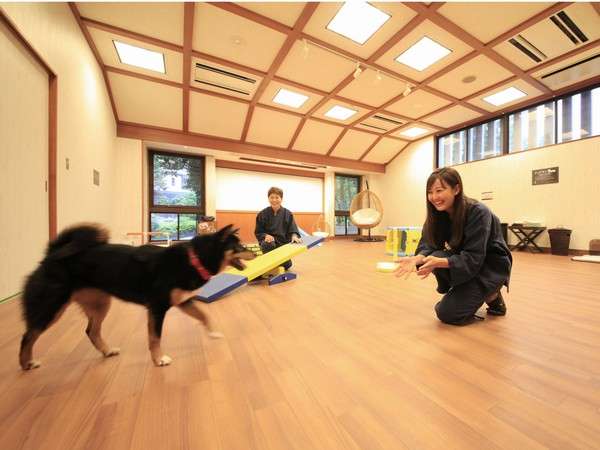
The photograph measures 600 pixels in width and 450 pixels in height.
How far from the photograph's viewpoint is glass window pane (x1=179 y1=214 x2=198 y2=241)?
7.33 metres

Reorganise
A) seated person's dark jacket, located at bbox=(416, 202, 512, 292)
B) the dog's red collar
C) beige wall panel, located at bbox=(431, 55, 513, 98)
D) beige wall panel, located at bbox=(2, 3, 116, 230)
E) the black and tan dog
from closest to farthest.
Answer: the black and tan dog
the dog's red collar
seated person's dark jacket, located at bbox=(416, 202, 512, 292)
beige wall panel, located at bbox=(2, 3, 116, 230)
beige wall panel, located at bbox=(431, 55, 513, 98)

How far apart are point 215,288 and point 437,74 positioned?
18.6 ft

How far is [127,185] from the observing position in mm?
5914

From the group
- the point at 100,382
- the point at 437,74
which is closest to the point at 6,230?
the point at 100,382

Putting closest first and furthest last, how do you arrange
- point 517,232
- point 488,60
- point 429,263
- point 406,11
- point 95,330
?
point 95,330, point 429,263, point 406,11, point 488,60, point 517,232

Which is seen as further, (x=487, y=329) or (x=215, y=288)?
(x=215, y=288)

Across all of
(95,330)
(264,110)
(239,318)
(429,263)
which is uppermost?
(264,110)

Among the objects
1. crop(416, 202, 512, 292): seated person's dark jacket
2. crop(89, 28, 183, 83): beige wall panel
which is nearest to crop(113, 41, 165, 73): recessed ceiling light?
crop(89, 28, 183, 83): beige wall panel

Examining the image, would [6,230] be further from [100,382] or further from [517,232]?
[517,232]

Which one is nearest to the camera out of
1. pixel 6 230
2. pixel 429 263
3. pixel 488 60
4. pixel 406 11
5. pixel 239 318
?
pixel 429 263

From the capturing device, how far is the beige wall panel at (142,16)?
129 inches

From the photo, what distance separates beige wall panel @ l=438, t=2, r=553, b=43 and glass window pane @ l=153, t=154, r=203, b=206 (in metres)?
6.88

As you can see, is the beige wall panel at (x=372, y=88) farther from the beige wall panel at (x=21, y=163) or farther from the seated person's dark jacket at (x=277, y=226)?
the beige wall panel at (x=21, y=163)

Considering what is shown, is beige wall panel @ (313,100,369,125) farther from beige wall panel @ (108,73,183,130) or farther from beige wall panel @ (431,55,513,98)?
beige wall panel @ (108,73,183,130)
